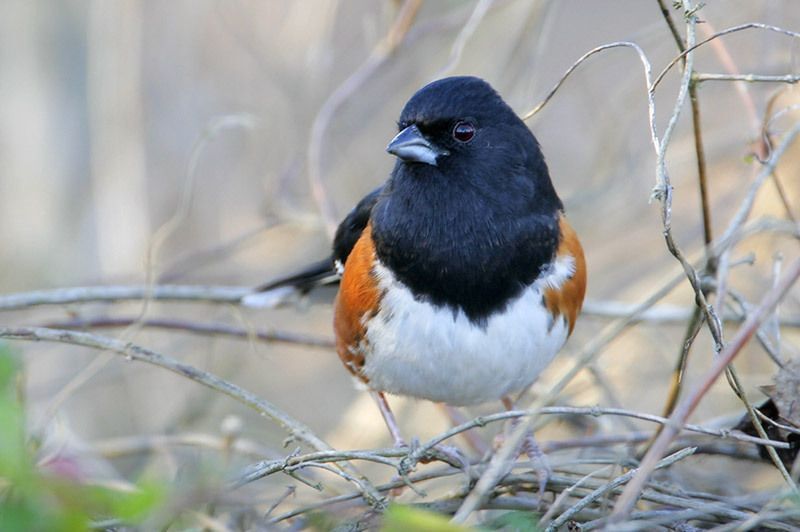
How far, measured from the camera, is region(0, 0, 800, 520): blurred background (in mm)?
3133

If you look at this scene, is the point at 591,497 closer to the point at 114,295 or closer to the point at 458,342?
the point at 458,342

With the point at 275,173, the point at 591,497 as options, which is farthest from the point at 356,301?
the point at 275,173

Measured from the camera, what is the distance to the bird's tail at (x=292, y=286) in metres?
2.73

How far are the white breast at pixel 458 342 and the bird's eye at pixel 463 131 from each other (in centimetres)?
33

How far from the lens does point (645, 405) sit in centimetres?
356

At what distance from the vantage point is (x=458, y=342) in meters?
2.12

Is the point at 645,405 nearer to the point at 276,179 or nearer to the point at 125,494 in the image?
the point at 276,179

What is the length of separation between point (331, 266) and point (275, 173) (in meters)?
1.20

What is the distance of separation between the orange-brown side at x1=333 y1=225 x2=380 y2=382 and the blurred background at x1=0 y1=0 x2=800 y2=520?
0.55m

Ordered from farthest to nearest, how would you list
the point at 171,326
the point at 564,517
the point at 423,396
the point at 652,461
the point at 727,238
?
1. the point at 171,326
2. the point at 423,396
3. the point at 727,238
4. the point at 564,517
5. the point at 652,461

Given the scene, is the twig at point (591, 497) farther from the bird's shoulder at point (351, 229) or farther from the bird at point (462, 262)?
the bird's shoulder at point (351, 229)

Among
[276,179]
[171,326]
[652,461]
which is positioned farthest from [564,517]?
[276,179]

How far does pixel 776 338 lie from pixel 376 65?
1.44m

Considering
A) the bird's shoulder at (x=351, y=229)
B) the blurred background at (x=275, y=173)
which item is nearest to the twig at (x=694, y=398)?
the bird's shoulder at (x=351, y=229)
